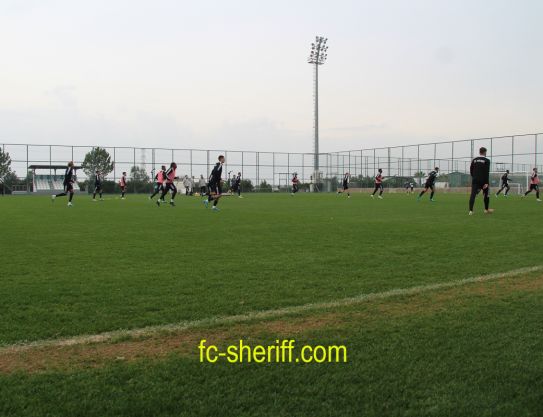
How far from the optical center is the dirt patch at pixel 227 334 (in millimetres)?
3400

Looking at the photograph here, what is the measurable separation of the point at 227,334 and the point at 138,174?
2083 inches

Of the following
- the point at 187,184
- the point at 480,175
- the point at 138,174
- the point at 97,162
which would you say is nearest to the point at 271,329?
the point at 480,175

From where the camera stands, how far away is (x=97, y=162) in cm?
5053

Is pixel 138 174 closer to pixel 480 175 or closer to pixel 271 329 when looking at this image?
pixel 480 175

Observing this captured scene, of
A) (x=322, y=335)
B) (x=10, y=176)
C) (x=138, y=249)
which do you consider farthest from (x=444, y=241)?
(x=10, y=176)

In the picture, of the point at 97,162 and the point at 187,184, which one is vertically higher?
the point at 97,162

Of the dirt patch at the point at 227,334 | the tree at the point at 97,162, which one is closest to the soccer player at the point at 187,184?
the tree at the point at 97,162

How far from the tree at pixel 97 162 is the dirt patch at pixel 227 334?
159 ft

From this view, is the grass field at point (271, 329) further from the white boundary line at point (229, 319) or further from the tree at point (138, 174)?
the tree at point (138, 174)

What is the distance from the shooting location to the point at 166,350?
11.9 feet

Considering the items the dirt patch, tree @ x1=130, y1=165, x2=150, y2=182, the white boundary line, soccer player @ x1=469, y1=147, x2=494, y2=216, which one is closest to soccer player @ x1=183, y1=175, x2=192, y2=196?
tree @ x1=130, y1=165, x2=150, y2=182

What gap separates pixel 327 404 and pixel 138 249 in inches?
247

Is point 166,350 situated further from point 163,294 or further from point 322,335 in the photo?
point 163,294

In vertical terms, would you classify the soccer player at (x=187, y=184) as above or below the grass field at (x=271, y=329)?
above
